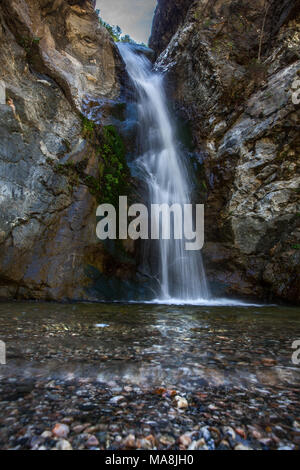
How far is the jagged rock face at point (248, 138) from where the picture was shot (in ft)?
27.3

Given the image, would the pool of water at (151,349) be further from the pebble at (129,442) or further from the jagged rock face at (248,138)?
the jagged rock face at (248,138)

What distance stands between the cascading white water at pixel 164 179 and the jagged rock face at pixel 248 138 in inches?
33.4

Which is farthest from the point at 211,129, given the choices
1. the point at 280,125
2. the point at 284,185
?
the point at 284,185

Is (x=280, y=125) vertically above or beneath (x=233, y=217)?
above

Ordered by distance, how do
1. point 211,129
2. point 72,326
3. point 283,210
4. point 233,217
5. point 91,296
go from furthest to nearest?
point 211,129 < point 233,217 < point 283,210 < point 91,296 < point 72,326

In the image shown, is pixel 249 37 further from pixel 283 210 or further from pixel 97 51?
pixel 283 210

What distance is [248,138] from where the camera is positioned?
30.3 ft

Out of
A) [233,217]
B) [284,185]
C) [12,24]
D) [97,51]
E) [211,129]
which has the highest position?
[97,51]

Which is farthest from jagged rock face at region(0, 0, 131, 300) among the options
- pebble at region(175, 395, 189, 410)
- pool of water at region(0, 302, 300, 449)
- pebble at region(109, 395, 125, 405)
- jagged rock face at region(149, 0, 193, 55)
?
jagged rock face at region(149, 0, 193, 55)

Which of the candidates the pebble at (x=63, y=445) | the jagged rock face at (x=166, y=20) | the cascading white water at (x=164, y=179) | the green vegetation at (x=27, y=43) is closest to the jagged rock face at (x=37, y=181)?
the green vegetation at (x=27, y=43)

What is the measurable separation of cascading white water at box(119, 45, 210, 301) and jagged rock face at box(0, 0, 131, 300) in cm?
250

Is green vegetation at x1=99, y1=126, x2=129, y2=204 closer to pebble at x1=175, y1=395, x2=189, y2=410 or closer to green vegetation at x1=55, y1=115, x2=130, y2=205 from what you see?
green vegetation at x1=55, y1=115, x2=130, y2=205
